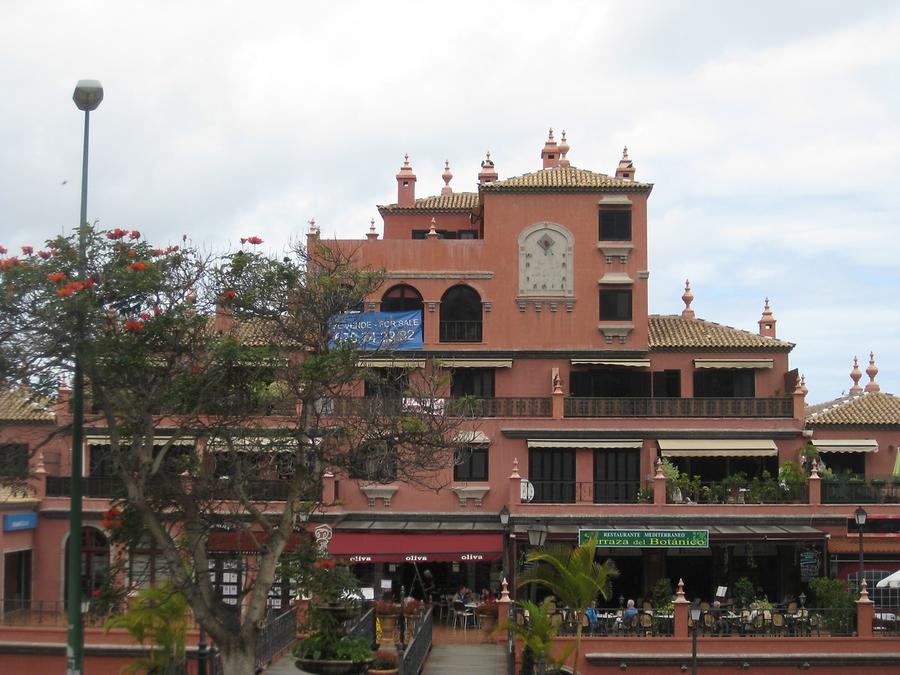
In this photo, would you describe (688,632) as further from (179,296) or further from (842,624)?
(179,296)

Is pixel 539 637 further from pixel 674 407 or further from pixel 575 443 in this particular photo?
pixel 674 407

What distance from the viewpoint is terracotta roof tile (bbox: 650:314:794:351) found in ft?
146

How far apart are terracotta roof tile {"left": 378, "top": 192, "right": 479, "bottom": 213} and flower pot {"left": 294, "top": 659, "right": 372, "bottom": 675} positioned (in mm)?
28176

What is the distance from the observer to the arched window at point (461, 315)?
4397cm

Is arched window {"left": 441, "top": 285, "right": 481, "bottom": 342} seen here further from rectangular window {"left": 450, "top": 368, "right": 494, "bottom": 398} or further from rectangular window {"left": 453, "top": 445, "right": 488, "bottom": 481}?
rectangular window {"left": 453, "top": 445, "right": 488, "bottom": 481}

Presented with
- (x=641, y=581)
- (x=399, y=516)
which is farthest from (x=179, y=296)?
(x=641, y=581)

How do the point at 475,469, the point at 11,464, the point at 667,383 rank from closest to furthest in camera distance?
1. the point at 11,464
2. the point at 475,469
3. the point at 667,383

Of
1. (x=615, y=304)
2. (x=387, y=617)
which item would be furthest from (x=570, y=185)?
(x=387, y=617)

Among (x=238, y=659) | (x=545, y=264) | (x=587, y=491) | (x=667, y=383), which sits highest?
(x=545, y=264)

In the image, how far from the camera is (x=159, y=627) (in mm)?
26797

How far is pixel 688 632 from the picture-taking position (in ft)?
109

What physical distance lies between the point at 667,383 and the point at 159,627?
2331cm

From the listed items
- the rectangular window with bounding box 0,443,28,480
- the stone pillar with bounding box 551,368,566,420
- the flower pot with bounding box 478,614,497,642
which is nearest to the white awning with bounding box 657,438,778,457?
the stone pillar with bounding box 551,368,566,420

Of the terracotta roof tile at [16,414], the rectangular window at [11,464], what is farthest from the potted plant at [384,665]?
the terracotta roof tile at [16,414]
